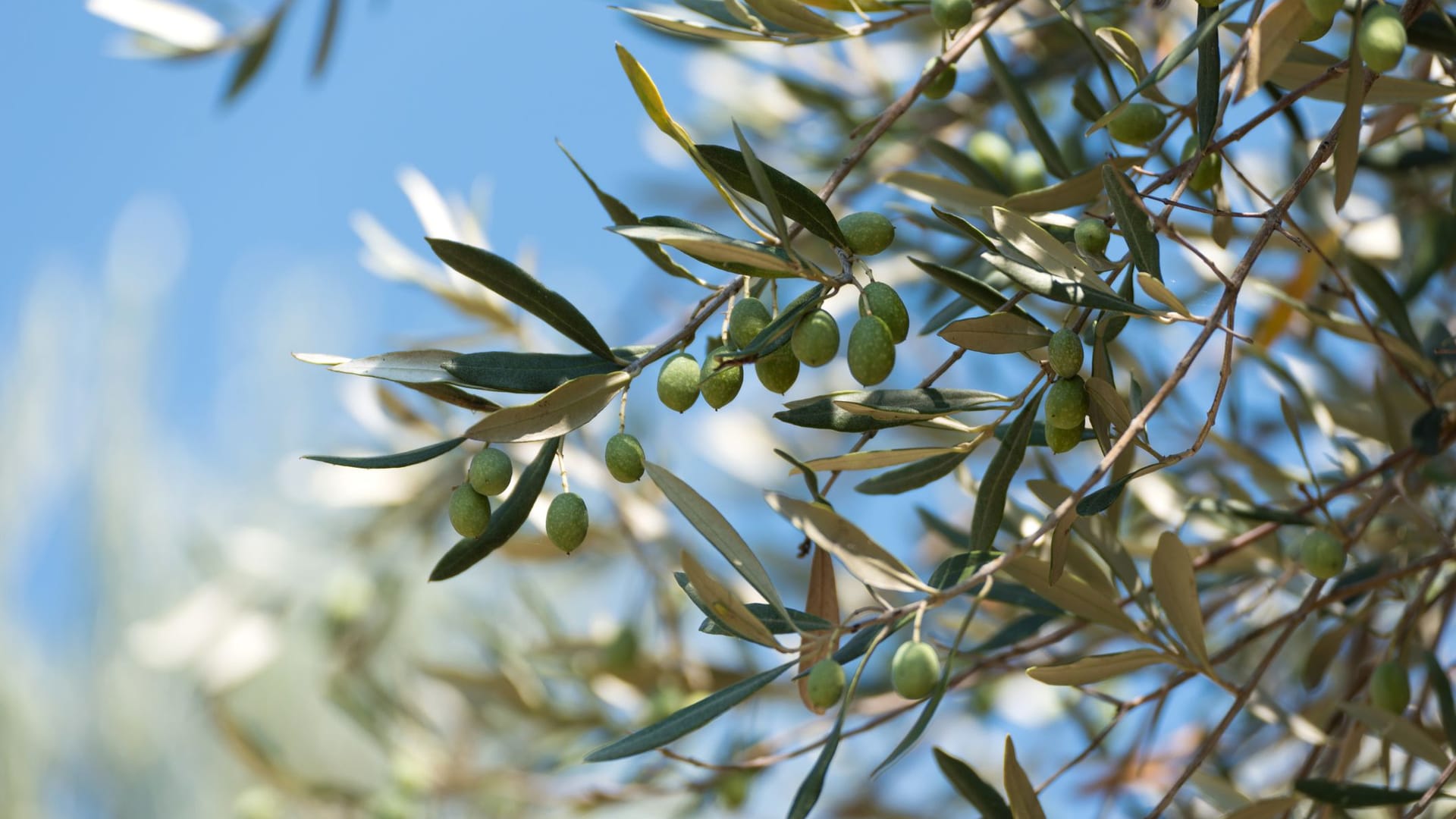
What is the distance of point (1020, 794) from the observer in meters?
0.76

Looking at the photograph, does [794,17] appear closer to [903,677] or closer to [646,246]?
[646,246]

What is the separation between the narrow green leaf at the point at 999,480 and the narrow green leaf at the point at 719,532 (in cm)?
13

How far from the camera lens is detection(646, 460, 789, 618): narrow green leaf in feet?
2.23

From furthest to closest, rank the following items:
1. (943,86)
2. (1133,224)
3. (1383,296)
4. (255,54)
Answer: (255,54), (1383,296), (943,86), (1133,224)

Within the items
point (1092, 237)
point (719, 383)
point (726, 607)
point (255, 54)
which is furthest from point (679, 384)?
point (255, 54)

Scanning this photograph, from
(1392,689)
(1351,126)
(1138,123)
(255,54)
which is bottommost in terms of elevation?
(1392,689)

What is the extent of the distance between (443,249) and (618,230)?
0.11 m

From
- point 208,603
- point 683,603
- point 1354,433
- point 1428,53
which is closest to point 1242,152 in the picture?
point 1354,433

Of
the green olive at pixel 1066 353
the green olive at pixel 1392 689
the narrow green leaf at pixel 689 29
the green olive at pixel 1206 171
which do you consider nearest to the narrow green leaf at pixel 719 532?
the green olive at pixel 1066 353

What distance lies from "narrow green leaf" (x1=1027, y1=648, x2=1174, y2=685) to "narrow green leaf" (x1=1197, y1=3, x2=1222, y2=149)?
0.31 meters

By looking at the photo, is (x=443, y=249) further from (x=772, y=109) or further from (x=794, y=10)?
(x=772, y=109)

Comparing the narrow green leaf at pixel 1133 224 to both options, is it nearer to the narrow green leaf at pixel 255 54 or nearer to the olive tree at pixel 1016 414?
the olive tree at pixel 1016 414

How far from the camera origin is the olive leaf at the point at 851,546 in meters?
0.62

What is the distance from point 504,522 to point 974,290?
0.97 feet
